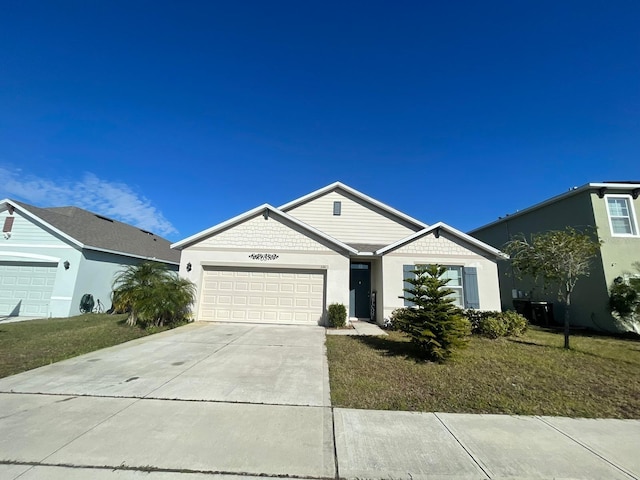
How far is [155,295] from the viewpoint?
1020 cm

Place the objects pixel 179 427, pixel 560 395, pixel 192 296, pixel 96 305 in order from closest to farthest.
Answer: pixel 179 427 < pixel 560 395 < pixel 192 296 < pixel 96 305

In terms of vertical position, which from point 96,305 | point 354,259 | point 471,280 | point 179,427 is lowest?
point 179,427

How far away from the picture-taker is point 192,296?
1160cm

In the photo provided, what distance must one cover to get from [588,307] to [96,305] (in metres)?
22.6

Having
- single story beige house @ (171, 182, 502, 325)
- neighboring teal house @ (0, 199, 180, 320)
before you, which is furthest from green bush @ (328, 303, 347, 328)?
neighboring teal house @ (0, 199, 180, 320)

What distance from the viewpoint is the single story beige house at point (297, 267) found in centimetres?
1177

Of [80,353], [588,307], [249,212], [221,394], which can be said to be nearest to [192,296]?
[249,212]

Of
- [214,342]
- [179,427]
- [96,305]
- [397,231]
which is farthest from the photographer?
[397,231]

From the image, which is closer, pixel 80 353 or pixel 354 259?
pixel 80 353

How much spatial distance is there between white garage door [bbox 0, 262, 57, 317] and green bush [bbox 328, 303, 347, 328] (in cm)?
1273

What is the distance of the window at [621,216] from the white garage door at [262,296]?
496 inches

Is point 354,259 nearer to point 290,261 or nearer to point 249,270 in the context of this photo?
point 290,261

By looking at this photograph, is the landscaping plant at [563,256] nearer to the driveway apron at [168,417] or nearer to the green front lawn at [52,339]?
the driveway apron at [168,417]

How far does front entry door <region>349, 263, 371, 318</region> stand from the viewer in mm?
13539
